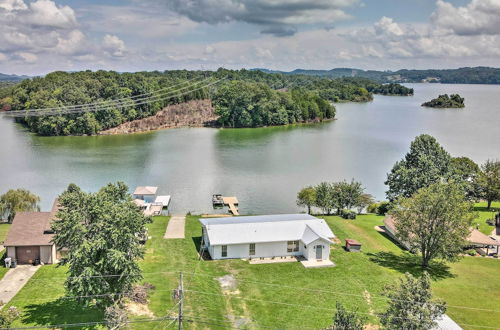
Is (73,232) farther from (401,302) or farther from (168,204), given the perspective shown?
(168,204)

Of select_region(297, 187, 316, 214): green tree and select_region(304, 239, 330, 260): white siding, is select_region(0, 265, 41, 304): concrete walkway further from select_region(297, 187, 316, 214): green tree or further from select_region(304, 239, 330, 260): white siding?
select_region(297, 187, 316, 214): green tree

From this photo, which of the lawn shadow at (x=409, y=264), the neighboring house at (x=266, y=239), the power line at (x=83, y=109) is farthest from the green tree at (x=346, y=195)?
the power line at (x=83, y=109)

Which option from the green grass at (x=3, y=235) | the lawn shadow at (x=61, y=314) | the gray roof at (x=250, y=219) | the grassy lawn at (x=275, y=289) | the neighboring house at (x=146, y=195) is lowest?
the grassy lawn at (x=275, y=289)

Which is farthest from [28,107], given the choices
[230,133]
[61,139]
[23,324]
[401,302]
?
[401,302]

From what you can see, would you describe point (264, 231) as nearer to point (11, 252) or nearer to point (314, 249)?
point (314, 249)

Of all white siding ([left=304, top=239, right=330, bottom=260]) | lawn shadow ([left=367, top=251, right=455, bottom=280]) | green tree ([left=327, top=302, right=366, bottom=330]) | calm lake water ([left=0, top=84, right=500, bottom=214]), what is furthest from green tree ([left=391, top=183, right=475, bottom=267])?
calm lake water ([left=0, top=84, right=500, bottom=214])

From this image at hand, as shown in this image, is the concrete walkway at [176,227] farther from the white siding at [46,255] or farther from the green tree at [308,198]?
the green tree at [308,198]

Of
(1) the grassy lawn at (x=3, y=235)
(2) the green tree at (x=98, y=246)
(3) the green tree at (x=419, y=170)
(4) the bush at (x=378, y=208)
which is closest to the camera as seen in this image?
(2) the green tree at (x=98, y=246)

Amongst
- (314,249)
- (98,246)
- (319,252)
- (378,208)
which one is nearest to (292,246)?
(314,249)
